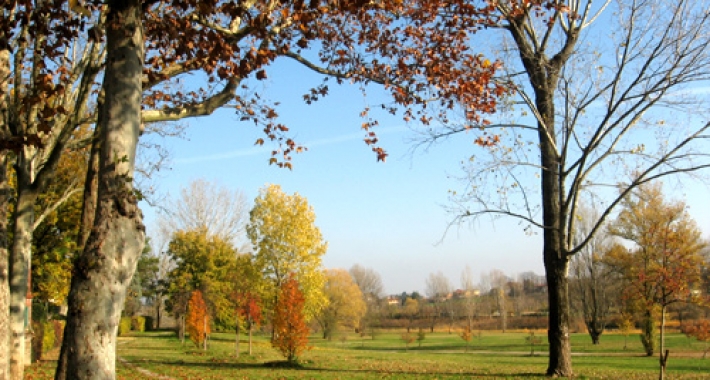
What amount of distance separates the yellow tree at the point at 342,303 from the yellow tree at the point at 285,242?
26.3m

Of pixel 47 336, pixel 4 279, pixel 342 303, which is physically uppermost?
pixel 4 279

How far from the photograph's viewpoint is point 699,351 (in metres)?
33.5

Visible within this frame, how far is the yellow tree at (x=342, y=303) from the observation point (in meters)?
62.3

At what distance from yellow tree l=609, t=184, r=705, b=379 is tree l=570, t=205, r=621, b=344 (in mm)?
7451

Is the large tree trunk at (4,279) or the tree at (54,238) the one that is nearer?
the large tree trunk at (4,279)

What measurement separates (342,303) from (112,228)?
6355cm

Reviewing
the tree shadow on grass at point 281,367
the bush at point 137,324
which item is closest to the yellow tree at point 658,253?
the tree shadow on grass at point 281,367

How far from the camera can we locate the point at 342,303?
66.6 m

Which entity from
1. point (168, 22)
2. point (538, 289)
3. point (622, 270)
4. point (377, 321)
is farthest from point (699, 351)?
point (538, 289)

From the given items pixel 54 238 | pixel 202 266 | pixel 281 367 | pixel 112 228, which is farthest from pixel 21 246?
pixel 202 266

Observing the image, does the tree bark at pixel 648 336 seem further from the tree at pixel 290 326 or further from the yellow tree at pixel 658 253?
the tree at pixel 290 326

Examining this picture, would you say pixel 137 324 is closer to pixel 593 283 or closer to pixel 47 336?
pixel 47 336

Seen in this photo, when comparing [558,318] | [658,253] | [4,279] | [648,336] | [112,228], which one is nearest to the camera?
[112,228]

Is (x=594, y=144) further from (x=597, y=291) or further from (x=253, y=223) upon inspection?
(x=597, y=291)
